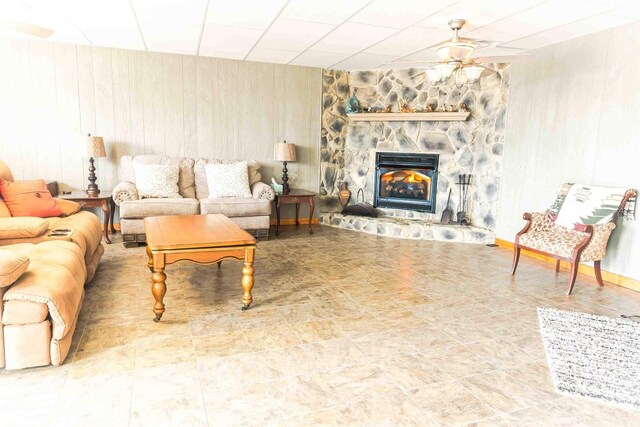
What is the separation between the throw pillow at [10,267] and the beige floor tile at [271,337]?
1289 millimetres

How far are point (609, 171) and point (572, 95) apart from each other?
951 millimetres

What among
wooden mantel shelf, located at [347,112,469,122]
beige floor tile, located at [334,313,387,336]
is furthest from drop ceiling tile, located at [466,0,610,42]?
beige floor tile, located at [334,313,387,336]

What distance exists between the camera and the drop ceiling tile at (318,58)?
538 centimetres

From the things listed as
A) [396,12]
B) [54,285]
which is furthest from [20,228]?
[396,12]

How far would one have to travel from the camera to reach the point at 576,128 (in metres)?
4.41

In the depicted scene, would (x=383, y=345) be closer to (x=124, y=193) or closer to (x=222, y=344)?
(x=222, y=344)

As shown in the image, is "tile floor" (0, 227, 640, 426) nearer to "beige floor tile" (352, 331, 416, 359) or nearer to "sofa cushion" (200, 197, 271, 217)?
"beige floor tile" (352, 331, 416, 359)

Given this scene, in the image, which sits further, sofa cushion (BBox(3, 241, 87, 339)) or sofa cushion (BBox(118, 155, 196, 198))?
sofa cushion (BBox(118, 155, 196, 198))

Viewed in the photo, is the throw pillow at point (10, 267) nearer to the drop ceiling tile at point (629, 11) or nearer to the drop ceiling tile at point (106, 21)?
the drop ceiling tile at point (106, 21)

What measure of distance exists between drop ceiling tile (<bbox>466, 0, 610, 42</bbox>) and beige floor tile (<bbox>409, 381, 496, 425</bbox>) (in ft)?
10.2

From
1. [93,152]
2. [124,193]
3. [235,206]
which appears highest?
[93,152]

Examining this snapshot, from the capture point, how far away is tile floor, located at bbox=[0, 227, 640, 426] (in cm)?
191

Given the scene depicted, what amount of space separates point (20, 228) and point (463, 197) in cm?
513

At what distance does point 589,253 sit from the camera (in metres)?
3.74
